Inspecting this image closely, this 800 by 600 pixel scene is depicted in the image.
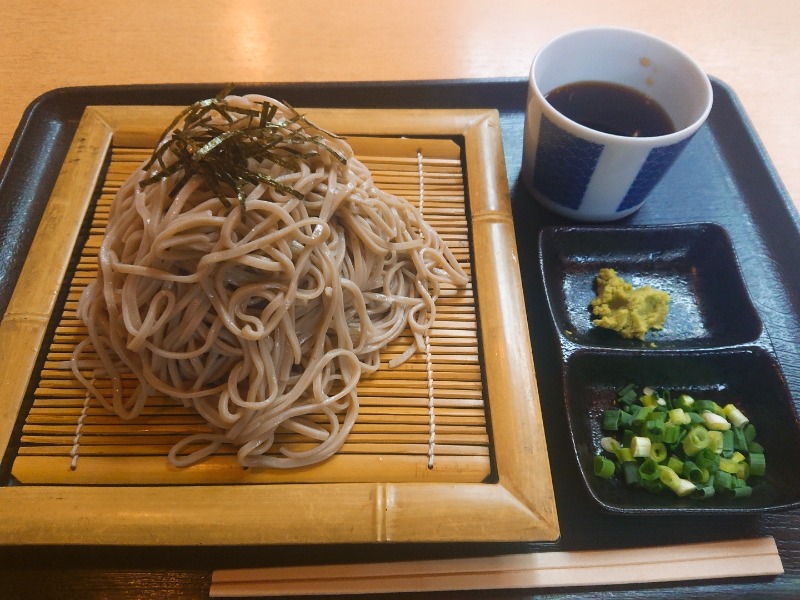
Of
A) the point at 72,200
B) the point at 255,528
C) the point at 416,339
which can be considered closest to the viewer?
the point at 255,528

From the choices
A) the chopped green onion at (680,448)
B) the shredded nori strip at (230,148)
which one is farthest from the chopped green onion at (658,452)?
the shredded nori strip at (230,148)

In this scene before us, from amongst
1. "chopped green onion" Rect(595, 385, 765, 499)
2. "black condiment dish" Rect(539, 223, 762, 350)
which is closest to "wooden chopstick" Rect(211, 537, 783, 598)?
"chopped green onion" Rect(595, 385, 765, 499)

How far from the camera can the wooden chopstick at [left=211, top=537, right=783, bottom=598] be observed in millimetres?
1214

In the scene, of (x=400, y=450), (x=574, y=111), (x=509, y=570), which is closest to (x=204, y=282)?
(x=400, y=450)

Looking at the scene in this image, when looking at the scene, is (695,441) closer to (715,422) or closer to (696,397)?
(715,422)

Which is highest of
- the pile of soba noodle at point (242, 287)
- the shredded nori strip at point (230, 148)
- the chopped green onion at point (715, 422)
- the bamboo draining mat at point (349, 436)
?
the shredded nori strip at point (230, 148)

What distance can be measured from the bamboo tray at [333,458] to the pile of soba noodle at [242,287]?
0.22ft

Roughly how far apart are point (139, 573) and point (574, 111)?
173 centimetres

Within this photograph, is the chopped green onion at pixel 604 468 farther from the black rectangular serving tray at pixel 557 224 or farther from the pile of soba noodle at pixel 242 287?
the pile of soba noodle at pixel 242 287

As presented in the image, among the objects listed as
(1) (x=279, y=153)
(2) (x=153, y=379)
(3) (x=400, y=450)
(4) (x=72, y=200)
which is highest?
(1) (x=279, y=153)

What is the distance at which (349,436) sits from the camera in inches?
53.4

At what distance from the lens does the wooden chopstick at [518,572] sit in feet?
3.98

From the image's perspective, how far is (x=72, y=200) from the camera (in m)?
1.66

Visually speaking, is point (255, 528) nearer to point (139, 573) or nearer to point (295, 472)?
point (295, 472)
